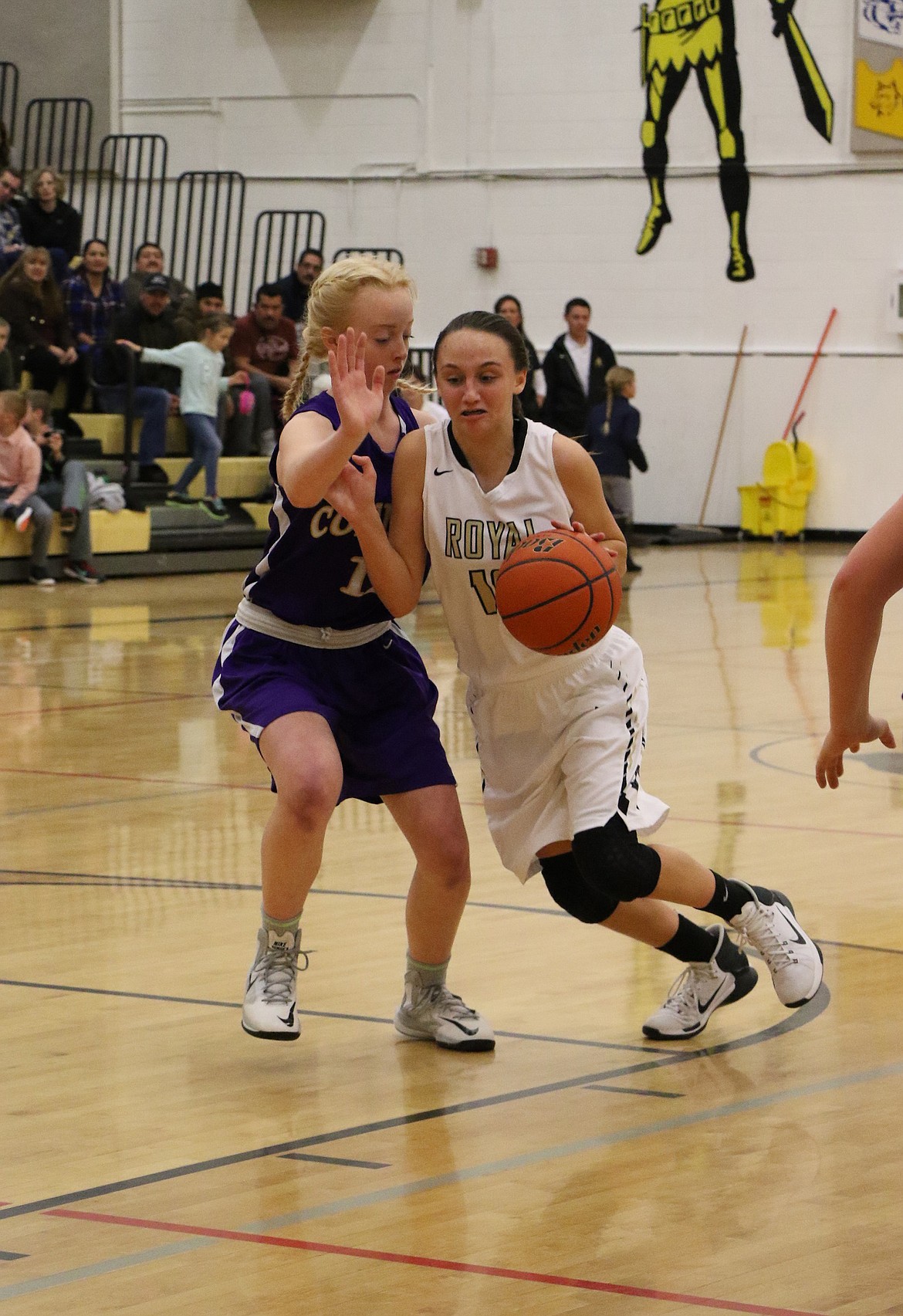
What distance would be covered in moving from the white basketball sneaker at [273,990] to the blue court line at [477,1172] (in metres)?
0.67

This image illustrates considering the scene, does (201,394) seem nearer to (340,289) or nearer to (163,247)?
(163,247)

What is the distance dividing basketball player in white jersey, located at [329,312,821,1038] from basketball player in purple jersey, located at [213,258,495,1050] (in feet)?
0.36

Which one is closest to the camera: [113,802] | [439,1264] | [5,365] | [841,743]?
[841,743]

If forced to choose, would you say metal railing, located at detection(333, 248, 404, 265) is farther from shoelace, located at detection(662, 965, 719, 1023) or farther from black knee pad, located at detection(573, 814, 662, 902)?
black knee pad, located at detection(573, 814, 662, 902)

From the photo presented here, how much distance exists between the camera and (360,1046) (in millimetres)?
4020

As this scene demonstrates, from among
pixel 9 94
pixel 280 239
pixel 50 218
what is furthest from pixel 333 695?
pixel 9 94

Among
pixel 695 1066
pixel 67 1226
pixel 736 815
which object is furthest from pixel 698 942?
pixel 736 815

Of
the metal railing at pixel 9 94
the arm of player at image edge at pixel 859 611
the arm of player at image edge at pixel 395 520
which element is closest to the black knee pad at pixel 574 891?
the arm of player at image edge at pixel 395 520

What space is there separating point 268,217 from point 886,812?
1409cm

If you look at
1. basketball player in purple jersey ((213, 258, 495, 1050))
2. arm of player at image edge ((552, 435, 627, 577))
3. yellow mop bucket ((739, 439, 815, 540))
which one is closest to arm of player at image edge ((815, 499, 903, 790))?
arm of player at image edge ((552, 435, 627, 577))

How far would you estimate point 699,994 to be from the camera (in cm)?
405

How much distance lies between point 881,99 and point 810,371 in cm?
234

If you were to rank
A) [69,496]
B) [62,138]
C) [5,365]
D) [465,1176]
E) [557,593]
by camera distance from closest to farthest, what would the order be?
[465,1176]
[557,593]
[69,496]
[5,365]
[62,138]

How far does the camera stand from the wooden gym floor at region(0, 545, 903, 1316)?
2.81 metres
